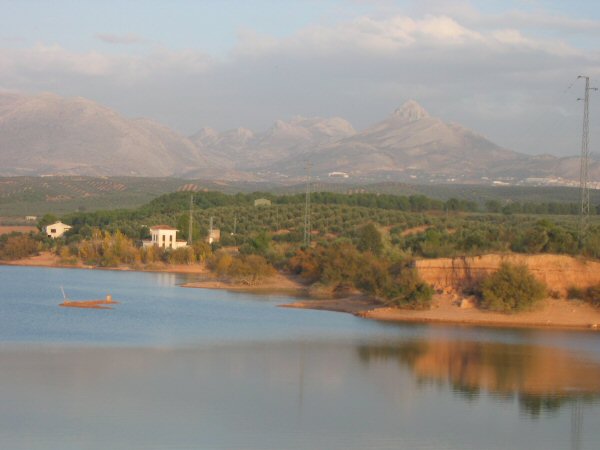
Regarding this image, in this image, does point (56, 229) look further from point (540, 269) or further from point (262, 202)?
point (540, 269)

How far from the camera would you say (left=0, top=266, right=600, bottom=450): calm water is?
20672mm

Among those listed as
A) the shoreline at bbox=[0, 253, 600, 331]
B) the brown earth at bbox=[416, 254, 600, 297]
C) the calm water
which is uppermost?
the brown earth at bbox=[416, 254, 600, 297]

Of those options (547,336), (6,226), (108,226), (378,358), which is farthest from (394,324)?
(6,226)

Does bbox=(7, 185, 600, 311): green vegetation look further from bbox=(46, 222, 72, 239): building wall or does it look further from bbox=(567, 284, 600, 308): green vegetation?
bbox=(567, 284, 600, 308): green vegetation

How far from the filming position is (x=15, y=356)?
1126 inches

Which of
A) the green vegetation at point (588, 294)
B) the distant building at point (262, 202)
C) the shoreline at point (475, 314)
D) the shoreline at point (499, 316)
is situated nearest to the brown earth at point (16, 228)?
the distant building at point (262, 202)

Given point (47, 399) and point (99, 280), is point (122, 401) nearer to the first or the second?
point (47, 399)

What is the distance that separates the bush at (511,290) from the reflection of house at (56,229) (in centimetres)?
5203

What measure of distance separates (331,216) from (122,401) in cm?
6051

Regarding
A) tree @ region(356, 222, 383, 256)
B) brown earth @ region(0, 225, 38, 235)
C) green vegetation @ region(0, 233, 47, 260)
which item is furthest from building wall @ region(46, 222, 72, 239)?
tree @ region(356, 222, 383, 256)

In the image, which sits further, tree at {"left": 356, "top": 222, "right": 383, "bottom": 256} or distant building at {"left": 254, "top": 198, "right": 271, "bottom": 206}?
distant building at {"left": 254, "top": 198, "right": 271, "bottom": 206}

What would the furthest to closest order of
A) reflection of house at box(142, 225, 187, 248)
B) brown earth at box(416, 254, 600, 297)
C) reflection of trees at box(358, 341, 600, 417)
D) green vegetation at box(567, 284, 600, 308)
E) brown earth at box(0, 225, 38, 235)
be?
brown earth at box(0, 225, 38, 235)
reflection of house at box(142, 225, 187, 248)
brown earth at box(416, 254, 600, 297)
green vegetation at box(567, 284, 600, 308)
reflection of trees at box(358, 341, 600, 417)

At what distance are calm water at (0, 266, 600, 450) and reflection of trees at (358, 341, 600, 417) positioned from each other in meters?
0.06

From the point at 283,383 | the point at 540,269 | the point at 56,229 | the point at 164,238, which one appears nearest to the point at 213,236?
the point at 164,238
